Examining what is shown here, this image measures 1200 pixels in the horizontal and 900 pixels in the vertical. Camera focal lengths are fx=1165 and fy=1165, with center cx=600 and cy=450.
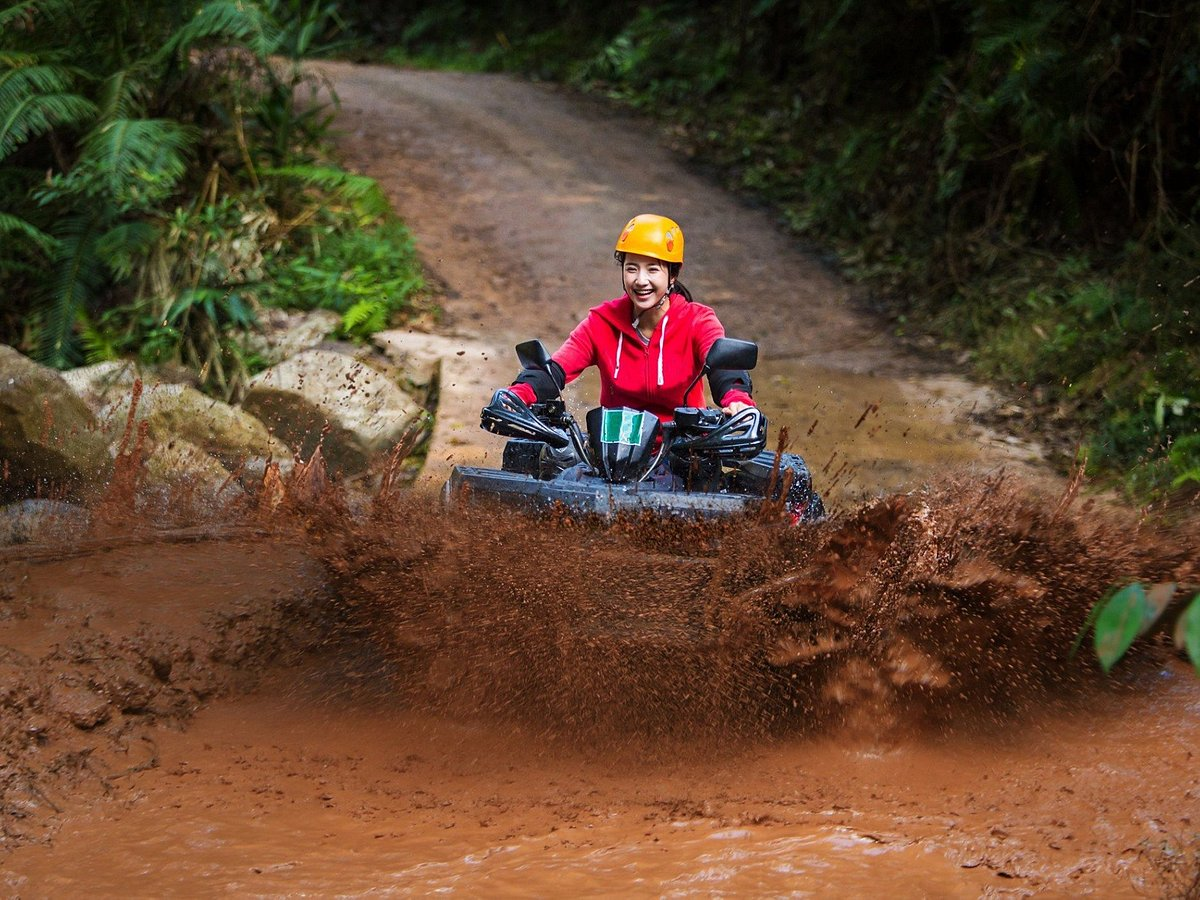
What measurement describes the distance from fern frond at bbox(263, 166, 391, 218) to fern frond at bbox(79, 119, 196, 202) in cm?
126

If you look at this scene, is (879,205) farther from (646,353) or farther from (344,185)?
(646,353)

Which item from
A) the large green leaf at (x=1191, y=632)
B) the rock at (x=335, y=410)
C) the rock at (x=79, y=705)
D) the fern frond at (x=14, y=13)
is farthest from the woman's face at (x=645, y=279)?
the fern frond at (x=14, y=13)

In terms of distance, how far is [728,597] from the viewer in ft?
14.4

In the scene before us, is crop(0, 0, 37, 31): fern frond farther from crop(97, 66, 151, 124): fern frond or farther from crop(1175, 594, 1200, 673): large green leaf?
crop(1175, 594, 1200, 673): large green leaf

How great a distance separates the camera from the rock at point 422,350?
30.2 ft

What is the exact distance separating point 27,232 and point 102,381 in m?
1.82

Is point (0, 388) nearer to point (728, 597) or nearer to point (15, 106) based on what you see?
point (15, 106)

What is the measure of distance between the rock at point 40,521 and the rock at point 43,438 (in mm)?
325

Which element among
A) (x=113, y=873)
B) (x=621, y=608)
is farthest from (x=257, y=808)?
(x=621, y=608)

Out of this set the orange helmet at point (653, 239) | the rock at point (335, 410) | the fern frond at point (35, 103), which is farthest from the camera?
the fern frond at point (35, 103)

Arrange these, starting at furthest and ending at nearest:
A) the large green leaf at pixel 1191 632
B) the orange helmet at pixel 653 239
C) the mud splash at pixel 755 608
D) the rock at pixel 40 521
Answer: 1. the rock at pixel 40 521
2. the orange helmet at pixel 653 239
3. the mud splash at pixel 755 608
4. the large green leaf at pixel 1191 632

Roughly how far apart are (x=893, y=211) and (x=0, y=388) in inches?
347

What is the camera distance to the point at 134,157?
898cm

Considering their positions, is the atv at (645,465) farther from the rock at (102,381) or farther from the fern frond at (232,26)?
the fern frond at (232,26)
